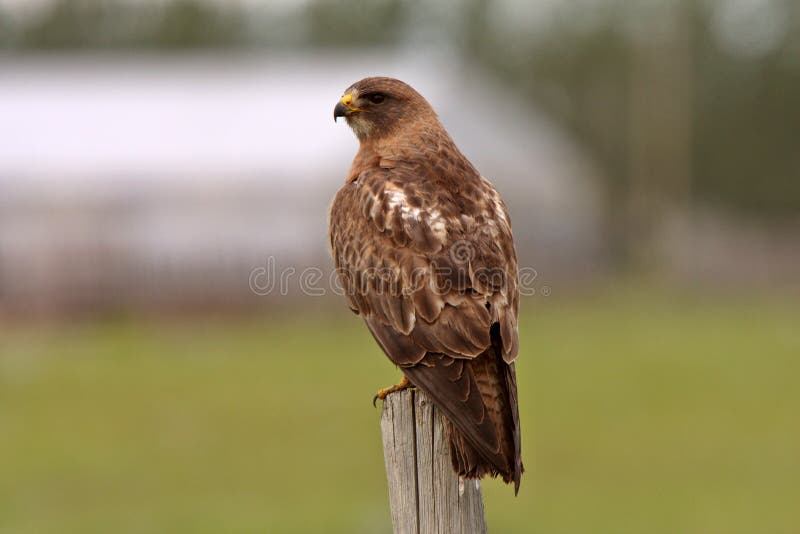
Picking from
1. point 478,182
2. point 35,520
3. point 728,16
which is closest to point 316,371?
point 35,520

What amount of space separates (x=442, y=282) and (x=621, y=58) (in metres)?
58.0

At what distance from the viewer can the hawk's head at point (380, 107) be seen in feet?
22.9

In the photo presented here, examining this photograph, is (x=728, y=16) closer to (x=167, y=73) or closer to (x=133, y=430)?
(x=167, y=73)

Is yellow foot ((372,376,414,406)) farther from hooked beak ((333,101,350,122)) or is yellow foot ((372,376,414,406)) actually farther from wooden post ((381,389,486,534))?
hooked beak ((333,101,350,122))

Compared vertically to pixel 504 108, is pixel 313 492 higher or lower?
lower

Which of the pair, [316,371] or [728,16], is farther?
[728,16]

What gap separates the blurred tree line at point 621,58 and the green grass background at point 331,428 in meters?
25.6

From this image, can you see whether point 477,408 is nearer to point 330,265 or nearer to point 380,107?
point 380,107

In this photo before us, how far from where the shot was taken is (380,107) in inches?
278

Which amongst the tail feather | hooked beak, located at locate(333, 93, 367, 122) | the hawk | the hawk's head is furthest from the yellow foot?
hooked beak, located at locate(333, 93, 367, 122)

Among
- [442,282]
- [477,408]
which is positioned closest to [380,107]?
[442,282]

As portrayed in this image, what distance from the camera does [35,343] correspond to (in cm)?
2555

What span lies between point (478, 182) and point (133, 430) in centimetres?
1201

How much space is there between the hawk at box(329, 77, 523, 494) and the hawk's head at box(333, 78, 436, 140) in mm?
300
